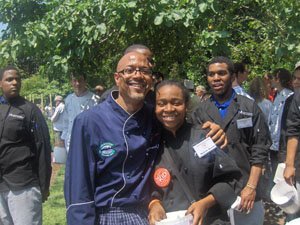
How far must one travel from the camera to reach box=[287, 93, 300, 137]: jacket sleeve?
193 inches

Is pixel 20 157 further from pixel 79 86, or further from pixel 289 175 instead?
pixel 79 86

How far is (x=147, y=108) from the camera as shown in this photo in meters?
2.79

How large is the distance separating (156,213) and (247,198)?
5.37 feet

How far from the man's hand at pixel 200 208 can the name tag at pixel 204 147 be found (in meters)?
0.23

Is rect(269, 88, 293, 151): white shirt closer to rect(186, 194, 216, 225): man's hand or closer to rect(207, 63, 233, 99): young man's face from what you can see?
rect(207, 63, 233, 99): young man's face

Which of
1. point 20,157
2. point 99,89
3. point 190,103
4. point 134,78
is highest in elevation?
point 134,78

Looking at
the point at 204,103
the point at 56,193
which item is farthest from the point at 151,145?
the point at 56,193

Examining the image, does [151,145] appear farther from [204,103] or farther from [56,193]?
[56,193]

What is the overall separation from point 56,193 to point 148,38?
4.56 m

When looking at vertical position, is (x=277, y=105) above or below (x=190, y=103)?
below

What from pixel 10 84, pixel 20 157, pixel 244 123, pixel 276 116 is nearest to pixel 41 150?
pixel 20 157

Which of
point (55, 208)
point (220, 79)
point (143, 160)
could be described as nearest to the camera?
point (143, 160)

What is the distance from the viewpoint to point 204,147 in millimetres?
2648

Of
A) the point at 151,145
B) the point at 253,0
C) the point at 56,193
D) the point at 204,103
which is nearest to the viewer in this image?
the point at 151,145
